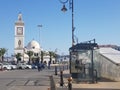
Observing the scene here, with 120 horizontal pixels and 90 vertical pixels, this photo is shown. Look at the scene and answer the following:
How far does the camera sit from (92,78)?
30.1 m

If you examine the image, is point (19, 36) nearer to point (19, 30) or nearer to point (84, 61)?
point (19, 30)

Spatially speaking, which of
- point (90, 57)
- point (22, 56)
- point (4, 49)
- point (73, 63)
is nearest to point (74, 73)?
point (73, 63)

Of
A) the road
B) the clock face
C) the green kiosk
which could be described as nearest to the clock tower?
the clock face

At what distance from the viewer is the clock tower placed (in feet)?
585

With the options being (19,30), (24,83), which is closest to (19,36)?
(19,30)

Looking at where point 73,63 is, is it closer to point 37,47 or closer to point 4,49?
point 4,49

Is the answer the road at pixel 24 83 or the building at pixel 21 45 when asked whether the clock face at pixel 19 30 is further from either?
the road at pixel 24 83

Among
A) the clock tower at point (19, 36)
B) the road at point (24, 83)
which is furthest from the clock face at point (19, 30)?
the road at point (24, 83)

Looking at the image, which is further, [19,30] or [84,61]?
[19,30]

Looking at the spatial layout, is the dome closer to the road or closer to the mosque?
the mosque

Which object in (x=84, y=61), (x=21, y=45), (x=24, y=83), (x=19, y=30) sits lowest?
(x=24, y=83)

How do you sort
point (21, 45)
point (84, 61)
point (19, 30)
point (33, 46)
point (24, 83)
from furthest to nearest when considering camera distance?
point (33, 46) → point (19, 30) → point (21, 45) → point (24, 83) → point (84, 61)

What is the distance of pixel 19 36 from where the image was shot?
601ft

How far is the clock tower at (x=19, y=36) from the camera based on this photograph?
178375 millimetres
